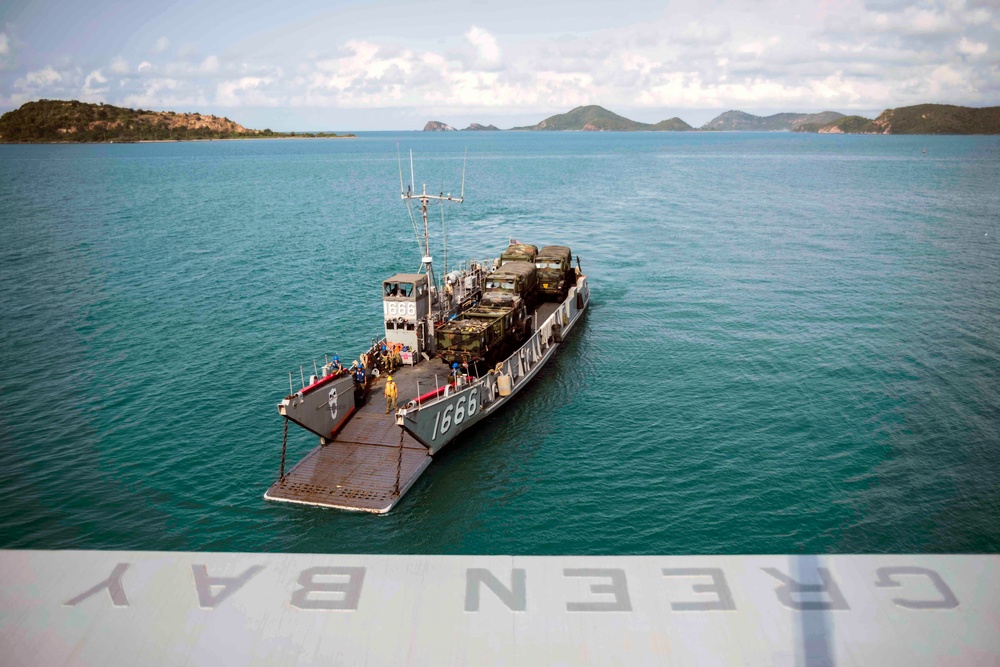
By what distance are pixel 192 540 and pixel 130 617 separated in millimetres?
10841

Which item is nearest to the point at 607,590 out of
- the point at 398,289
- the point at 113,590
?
the point at 113,590

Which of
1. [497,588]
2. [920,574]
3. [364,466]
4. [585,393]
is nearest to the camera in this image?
[497,588]

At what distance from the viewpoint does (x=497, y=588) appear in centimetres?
1591

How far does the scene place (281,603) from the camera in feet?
51.5

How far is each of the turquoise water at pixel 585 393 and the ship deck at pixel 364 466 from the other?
2.54 ft

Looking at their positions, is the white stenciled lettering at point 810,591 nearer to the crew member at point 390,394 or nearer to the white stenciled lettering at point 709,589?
the white stenciled lettering at point 709,589

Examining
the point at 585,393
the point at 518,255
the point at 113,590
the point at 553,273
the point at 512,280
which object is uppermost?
the point at 518,255

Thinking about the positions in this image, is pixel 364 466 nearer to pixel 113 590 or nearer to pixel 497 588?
pixel 113 590

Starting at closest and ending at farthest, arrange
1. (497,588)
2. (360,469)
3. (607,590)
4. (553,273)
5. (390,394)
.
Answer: (607,590) < (497,588) < (360,469) < (390,394) < (553,273)

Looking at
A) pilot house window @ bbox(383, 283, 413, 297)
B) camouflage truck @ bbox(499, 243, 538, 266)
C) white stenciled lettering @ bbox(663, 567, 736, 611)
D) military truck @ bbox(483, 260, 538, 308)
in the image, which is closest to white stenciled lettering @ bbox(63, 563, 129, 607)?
white stenciled lettering @ bbox(663, 567, 736, 611)

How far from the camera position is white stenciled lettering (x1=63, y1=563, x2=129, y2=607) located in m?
15.9

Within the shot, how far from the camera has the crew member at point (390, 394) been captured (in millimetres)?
32656

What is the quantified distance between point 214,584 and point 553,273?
38549mm

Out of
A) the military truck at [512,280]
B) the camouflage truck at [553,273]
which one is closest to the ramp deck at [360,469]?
the military truck at [512,280]
